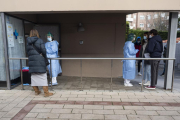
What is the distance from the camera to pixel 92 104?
313cm

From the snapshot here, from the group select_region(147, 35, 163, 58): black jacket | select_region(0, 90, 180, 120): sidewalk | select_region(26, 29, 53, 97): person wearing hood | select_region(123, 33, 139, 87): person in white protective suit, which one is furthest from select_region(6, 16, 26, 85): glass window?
select_region(147, 35, 163, 58): black jacket

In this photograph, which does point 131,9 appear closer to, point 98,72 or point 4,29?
point 98,72

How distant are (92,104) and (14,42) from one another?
2.86 m

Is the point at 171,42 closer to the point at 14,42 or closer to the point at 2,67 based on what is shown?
the point at 14,42

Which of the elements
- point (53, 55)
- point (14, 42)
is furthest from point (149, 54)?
point (14, 42)

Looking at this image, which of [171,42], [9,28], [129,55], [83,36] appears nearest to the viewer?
[171,42]

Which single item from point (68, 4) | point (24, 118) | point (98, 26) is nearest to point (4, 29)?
point (68, 4)

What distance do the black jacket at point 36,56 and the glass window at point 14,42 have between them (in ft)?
3.62

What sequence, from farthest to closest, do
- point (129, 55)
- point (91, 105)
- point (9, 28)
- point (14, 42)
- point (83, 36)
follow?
1. point (83, 36)
2. point (14, 42)
3. point (129, 55)
4. point (9, 28)
5. point (91, 105)

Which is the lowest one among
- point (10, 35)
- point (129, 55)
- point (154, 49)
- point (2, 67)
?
point (2, 67)

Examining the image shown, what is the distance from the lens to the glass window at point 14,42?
397cm

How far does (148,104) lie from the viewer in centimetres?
314

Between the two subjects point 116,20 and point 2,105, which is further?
point 116,20

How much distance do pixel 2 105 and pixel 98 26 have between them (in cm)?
381
